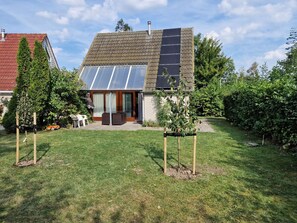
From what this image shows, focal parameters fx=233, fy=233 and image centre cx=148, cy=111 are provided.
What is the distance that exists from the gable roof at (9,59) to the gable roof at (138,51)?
15.5ft

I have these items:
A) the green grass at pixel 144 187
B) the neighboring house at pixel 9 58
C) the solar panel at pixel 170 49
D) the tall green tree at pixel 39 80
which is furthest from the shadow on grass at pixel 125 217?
the solar panel at pixel 170 49

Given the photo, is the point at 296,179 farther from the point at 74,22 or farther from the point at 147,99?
the point at 74,22

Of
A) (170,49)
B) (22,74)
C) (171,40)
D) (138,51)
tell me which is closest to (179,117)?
(22,74)

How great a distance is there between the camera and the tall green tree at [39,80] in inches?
445

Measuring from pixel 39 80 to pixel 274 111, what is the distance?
34.5 ft

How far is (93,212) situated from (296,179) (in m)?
4.38

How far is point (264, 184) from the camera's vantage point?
4.96 metres

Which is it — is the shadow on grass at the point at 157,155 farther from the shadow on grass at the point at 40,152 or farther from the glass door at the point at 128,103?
the glass door at the point at 128,103

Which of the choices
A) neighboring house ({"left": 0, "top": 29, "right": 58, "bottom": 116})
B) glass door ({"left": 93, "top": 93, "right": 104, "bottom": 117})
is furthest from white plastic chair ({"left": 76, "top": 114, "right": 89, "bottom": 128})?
neighboring house ({"left": 0, "top": 29, "right": 58, "bottom": 116})

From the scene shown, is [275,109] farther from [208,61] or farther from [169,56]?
[208,61]

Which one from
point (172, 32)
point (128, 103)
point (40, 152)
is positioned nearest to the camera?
point (40, 152)

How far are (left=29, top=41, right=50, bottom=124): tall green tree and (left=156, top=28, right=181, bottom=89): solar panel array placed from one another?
629cm

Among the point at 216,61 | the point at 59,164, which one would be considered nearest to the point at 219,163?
the point at 59,164

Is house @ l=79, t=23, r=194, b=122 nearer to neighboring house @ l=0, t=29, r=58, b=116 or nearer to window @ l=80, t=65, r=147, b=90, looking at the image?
window @ l=80, t=65, r=147, b=90
